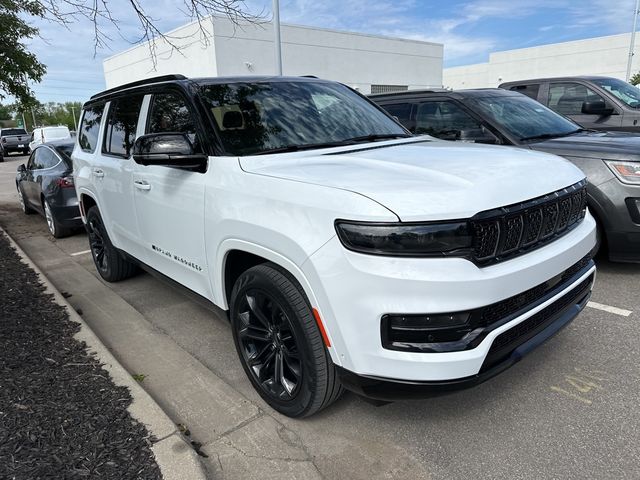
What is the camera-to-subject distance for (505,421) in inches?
106

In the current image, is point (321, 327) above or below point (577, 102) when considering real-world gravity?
below

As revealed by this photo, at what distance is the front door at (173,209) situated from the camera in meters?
3.16

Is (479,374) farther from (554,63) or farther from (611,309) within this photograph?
(554,63)

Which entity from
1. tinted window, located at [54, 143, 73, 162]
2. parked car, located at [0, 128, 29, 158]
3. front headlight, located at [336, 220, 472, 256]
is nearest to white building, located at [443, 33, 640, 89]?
parked car, located at [0, 128, 29, 158]

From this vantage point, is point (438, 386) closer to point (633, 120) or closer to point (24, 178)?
point (633, 120)

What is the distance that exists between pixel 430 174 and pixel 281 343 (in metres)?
1.20

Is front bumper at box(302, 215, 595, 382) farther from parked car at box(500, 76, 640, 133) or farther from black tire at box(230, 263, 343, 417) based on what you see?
parked car at box(500, 76, 640, 133)

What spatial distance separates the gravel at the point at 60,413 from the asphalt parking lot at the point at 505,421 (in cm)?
34

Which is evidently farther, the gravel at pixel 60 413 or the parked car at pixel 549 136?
the parked car at pixel 549 136

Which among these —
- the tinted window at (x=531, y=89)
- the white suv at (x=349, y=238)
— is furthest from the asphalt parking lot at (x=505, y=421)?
the tinted window at (x=531, y=89)

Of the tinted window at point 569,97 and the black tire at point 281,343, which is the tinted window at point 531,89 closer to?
the tinted window at point 569,97

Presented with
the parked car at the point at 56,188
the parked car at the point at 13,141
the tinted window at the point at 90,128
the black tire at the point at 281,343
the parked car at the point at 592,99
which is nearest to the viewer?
the black tire at the point at 281,343

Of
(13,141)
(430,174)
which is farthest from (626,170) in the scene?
(13,141)

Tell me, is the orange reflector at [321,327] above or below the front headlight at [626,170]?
below
